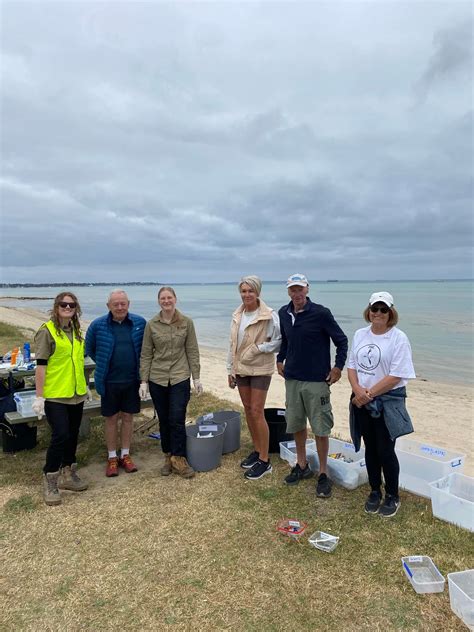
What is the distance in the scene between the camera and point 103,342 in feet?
13.7

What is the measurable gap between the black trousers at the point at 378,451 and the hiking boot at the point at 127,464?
93.4 inches

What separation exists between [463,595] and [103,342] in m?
3.44

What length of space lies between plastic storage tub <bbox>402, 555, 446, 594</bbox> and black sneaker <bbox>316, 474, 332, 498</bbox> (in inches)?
37.9

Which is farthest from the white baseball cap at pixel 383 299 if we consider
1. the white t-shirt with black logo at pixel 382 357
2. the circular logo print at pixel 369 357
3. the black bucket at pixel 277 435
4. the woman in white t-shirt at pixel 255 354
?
the black bucket at pixel 277 435

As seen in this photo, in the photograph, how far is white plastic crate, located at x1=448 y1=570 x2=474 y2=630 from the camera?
7.75ft

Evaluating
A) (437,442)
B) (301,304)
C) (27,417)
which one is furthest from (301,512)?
(437,442)

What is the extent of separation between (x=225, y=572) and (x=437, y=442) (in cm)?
510

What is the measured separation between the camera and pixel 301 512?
11.7 feet

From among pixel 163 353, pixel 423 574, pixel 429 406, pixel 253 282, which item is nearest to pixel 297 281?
pixel 253 282

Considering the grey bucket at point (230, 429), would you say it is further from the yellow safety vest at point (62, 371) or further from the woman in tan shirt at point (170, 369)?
the yellow safety vest at point (62, 371)

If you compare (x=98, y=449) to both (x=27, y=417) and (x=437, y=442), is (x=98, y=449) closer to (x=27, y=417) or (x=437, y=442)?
(x=27, y=417)

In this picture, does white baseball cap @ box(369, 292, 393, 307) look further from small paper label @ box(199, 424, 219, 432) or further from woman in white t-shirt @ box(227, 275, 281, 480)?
small paper label @ box(199, 424, 219, 432)

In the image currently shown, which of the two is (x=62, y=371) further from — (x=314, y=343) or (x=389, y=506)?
(x=389, y=506)

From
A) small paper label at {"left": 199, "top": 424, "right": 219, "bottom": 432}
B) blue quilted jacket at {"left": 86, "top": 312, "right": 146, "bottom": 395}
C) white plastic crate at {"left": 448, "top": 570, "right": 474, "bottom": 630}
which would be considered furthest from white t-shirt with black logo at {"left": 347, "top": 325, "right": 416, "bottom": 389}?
blue quilted jacket at {"left": 86, "top": 312, "right": 146, "bottom": 395}
